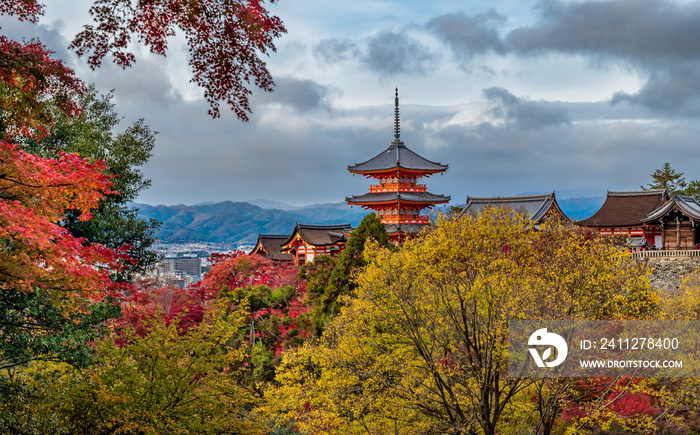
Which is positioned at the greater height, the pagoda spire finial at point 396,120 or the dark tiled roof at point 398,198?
the pagoda spire finial at point 396,120

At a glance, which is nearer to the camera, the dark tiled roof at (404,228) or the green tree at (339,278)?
the green tree at (339,278)

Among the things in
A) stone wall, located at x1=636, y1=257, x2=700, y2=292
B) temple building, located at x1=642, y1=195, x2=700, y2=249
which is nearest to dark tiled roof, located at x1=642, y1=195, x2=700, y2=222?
temple building, located at x1=642, y1=195, x2=700, y2=249

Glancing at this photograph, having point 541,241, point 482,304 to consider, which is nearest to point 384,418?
point 482,304

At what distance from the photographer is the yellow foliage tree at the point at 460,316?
1112cm

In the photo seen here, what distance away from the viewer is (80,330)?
880 cm

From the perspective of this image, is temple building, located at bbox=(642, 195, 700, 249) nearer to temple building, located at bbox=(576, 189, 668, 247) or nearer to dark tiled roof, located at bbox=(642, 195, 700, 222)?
dark tiled roof, located at bbox=(642, 195, 700, 222)

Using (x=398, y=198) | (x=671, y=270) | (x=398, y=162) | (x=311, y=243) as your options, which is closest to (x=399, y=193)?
(x=398, y=198)

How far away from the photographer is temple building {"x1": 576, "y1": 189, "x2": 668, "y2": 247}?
3212cm

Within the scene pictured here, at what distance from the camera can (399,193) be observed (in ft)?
117

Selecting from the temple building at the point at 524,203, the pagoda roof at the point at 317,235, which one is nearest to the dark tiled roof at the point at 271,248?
the pagoda roof at the point at 317,235

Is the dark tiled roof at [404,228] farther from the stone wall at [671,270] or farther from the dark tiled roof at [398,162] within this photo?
the stone wall at [671,270]

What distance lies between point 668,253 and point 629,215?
7.75 m

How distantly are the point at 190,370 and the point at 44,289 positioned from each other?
2555mm

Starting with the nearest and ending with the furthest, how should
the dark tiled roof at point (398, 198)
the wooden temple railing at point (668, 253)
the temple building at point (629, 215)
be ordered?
the wooden temple railing at point (668, 253) < the temple building at point (629, 215) < the dark tiled roof at point (398, 198)
